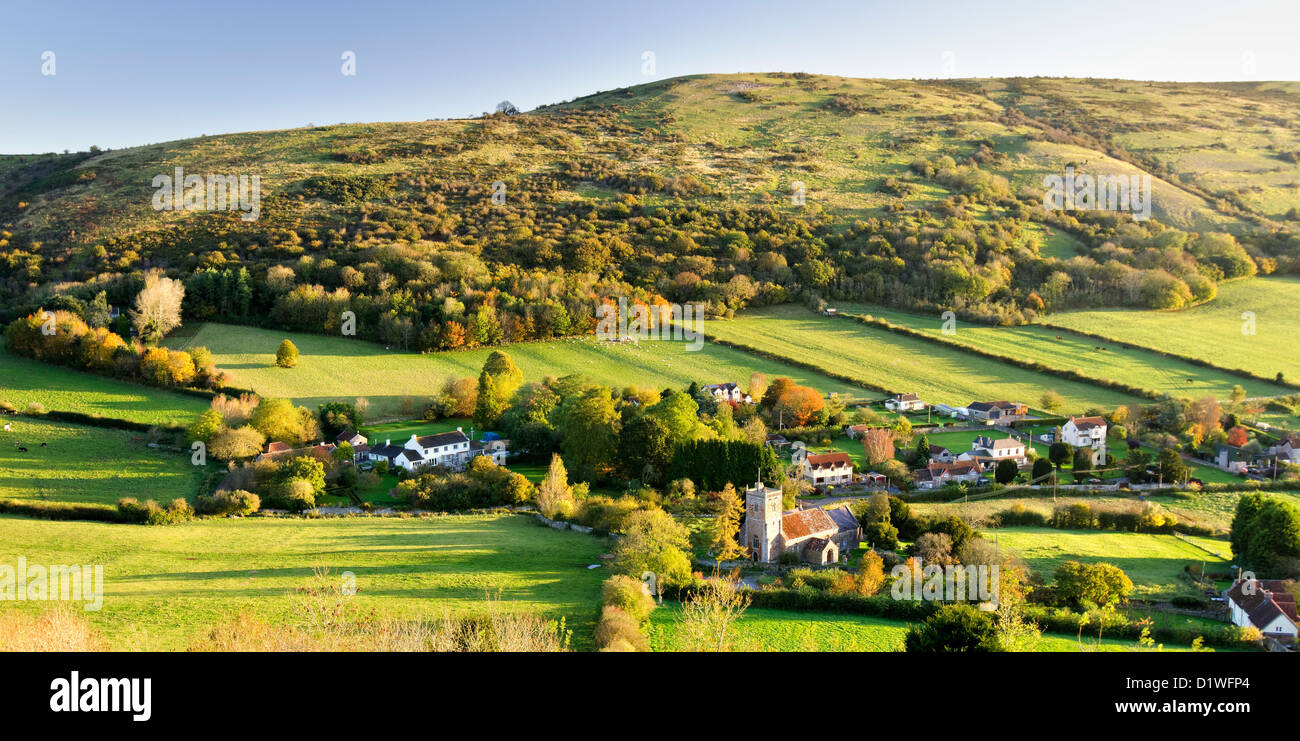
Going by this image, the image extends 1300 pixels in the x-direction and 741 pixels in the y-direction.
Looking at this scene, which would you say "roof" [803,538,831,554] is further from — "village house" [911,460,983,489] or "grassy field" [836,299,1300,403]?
"grassy field" [836,299,1300,403]

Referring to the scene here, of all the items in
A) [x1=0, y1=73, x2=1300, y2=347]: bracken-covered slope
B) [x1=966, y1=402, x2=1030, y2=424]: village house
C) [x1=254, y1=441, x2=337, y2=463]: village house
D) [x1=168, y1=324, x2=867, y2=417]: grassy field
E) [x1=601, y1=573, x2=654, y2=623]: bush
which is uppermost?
[x1=0, y1=73, x2=1300, y2=347]: bracken-covered slope

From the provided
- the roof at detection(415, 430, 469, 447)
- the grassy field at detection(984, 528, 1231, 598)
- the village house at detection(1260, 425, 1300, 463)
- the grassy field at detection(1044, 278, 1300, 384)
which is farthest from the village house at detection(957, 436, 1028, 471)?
the roof at detection(415, 430, 469, 447)

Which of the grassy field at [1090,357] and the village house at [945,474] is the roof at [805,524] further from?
the grassy field at [1090,357]

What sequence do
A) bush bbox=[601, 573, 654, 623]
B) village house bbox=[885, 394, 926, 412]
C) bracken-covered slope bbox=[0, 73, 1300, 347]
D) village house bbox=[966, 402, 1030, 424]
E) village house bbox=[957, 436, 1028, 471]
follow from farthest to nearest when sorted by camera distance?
bracken-covered slope bbox=[0, 73, 1300, 347]
village house bbox=[885, 394, 926, 412]
village house bbox=[966, 402, 1030, 424]
village house bbox=[957, 436, 1028, 471]
bush bbox=[601, 573, 654, 623]

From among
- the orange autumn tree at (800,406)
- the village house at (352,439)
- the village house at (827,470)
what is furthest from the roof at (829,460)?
the village house at (352,439)

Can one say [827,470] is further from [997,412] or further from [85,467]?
[85,467]
